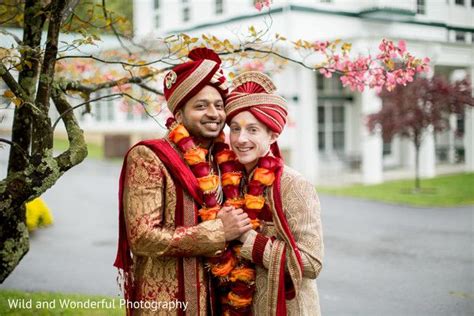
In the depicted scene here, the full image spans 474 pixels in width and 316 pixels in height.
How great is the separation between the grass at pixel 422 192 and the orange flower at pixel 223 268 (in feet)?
36.8

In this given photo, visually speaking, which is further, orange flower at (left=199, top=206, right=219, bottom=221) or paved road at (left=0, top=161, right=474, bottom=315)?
paved road at (left=0, top=161, right=474, bottom=315)

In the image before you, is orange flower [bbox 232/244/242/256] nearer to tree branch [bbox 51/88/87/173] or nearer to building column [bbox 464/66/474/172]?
tree branch [bbox 51/88/87/173]

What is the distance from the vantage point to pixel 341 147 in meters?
20.5

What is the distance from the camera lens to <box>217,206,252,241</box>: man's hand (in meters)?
2.88

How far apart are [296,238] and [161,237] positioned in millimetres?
704

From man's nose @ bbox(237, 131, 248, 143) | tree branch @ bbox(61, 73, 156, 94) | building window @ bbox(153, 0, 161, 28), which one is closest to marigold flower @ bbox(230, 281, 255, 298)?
man's nose @ bbox(237, 131, 248, 143)

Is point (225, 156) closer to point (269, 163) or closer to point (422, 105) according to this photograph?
point (269, 163)

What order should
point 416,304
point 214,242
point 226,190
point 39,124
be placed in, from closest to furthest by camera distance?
1. point 214,242
2. point 226,190
3. point 39,124
4. point 416,304

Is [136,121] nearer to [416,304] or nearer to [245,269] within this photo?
[416,304]

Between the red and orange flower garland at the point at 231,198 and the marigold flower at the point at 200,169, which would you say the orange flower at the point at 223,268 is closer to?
the red and orange flower garland at the point at 231,198

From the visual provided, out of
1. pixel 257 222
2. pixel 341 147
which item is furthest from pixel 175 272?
pixel 341 147

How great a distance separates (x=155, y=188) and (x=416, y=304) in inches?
177

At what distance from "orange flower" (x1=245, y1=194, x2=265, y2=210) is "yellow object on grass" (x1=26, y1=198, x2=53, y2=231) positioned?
8706mm

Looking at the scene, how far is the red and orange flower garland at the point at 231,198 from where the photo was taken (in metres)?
2.96
